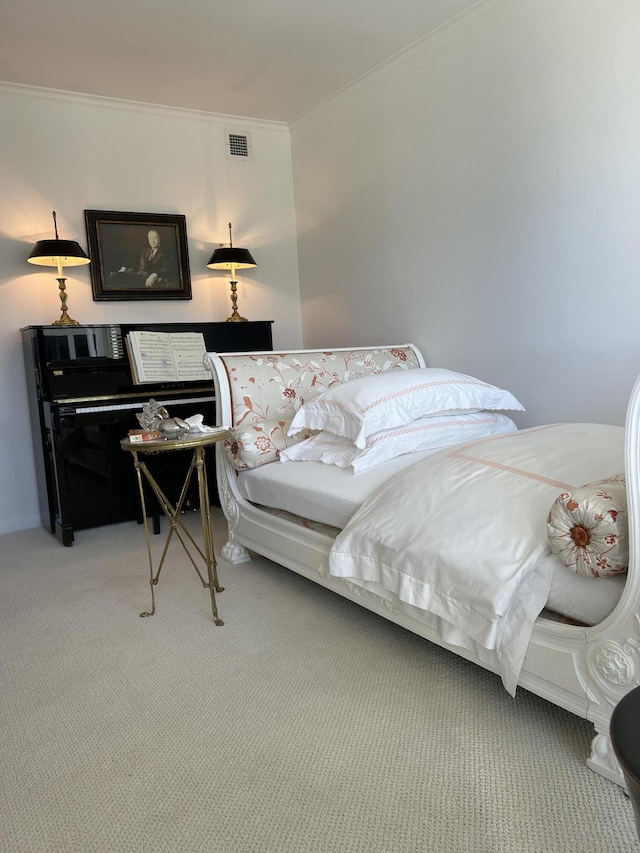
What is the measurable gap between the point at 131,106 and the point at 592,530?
386 cm

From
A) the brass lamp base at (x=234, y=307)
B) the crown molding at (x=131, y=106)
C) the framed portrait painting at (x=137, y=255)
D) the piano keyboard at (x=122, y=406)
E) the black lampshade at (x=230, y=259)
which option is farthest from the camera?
the brass lamp base at (x=234, y=307)

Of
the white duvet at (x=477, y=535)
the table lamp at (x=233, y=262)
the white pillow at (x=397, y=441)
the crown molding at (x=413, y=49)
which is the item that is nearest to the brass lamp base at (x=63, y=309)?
the table lamp at (x=233, y=262)

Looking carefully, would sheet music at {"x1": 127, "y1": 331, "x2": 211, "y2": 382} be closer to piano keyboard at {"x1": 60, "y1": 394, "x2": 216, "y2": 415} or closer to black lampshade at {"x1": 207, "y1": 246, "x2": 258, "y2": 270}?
piano keyboard at {"x1": 60, "y1": 394, "x2": 216, "y2": 415}

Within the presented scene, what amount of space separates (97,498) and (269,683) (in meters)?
2.06

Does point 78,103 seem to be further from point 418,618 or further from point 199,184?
point 418,618

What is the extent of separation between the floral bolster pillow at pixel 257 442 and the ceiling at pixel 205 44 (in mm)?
1926

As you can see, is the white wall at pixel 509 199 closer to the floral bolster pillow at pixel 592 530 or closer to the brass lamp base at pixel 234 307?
the brass lamp base at pixel 234 307

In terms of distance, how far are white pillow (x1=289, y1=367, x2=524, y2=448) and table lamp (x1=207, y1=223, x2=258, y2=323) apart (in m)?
1.80

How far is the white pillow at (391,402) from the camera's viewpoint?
2336 mm

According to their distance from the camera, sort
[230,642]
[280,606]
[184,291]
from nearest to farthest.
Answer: [230,642]
[280,606]
[184,291]

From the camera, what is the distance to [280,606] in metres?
2.41

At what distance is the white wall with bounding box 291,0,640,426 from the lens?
2457 mm

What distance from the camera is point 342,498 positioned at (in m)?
2.11

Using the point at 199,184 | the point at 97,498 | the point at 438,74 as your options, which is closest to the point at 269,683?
the point at 97,498
